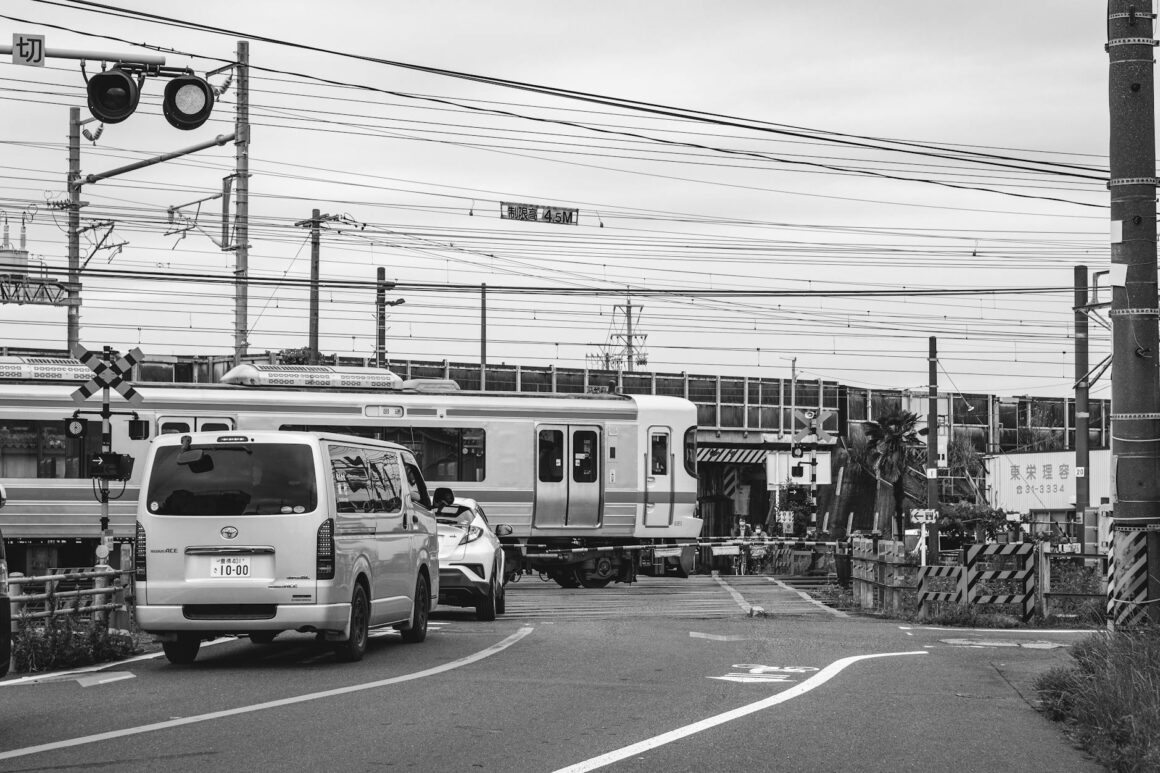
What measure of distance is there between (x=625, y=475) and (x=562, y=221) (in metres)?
6.42

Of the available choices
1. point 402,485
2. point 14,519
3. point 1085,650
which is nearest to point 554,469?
point 14,519

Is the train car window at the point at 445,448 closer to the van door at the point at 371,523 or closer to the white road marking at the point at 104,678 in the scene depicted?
the van door at the point at 371,523

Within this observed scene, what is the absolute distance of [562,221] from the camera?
34.5 meters

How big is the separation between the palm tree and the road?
52624 mm

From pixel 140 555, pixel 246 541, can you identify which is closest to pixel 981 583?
pixel 246 541

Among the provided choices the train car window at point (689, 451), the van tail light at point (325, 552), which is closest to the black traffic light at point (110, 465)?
the van tail light at point (325, 552)

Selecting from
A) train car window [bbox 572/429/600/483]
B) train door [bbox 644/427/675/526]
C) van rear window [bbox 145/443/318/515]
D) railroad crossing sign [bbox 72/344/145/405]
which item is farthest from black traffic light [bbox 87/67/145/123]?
train door [bbox 644/427/675/526]

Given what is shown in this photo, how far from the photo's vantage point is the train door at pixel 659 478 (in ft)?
104

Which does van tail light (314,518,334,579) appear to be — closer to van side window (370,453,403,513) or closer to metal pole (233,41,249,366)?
van side window (370,453,403,513)

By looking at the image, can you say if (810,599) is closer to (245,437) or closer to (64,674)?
(245,437)

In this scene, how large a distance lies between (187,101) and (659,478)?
17.7 metres

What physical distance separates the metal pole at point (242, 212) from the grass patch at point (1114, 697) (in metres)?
22.5

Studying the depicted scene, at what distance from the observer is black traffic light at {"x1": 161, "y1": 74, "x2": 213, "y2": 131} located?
1577cm

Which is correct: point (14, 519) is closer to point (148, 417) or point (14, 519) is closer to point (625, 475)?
point (148, 417)
